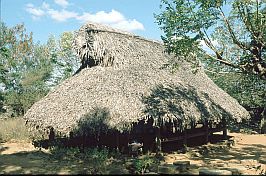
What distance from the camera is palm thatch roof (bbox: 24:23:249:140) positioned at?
424 inches

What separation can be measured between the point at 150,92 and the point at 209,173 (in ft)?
16.6

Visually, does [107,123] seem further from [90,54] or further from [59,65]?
[59,65]

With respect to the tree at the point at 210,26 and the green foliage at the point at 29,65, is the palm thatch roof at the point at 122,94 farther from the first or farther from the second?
the green foliage at the point at 29,65

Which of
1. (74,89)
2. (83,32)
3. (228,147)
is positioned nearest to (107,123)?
(74,89)

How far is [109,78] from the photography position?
1242 cm

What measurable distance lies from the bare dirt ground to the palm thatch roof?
1117 mm

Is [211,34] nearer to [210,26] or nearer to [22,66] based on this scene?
[210,26]

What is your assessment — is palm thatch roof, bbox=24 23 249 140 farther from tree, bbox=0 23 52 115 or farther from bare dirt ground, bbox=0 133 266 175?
tree, bbox=0 23 52 115

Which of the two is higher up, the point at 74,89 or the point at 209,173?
the point at 74,89

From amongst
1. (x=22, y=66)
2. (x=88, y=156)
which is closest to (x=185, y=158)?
(x=88, y=156)

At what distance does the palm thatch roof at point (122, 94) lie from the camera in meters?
10.8

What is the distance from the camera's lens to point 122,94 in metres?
11.3

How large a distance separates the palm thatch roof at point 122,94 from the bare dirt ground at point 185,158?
1.12 meters

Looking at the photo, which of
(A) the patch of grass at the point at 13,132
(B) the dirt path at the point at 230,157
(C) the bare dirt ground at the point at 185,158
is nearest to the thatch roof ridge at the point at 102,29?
(C) the bare dirt ground at the point at 185,158
